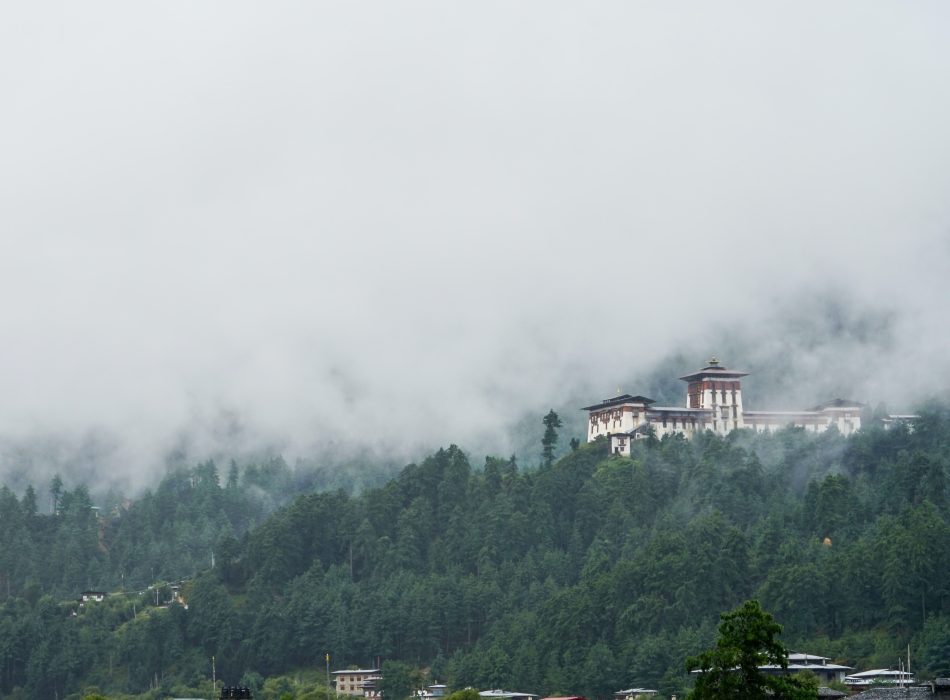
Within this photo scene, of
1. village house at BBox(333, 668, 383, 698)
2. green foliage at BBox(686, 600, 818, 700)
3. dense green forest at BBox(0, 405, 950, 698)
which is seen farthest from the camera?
village house at BBox(333, 668, 383, 698)

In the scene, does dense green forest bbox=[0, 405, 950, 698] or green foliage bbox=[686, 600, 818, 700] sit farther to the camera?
dense green forest bbox=[0, 405, 950, 698]

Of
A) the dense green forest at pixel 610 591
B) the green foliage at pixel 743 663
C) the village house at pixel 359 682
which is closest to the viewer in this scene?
the green foliage at pixel 743 663

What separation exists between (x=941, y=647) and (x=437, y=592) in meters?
56.3

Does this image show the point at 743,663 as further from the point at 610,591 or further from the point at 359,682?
the point at 359,682

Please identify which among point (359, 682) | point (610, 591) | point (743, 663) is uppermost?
point (610, 591)

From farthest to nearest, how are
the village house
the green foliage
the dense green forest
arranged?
the village house → the dense green forest → the green foliage

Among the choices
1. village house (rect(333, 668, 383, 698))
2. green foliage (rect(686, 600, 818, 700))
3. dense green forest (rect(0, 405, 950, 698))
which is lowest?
green foliage (rect(686, 600, 818, 700))

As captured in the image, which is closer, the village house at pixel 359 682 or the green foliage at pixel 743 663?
the green foliage at pixel 743 663

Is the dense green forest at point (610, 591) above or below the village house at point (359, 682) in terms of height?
above

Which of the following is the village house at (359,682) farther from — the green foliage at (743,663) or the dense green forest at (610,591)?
the green foliage at (743,663)

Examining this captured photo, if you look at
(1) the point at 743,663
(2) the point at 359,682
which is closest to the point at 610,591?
(2) the point at 359,682

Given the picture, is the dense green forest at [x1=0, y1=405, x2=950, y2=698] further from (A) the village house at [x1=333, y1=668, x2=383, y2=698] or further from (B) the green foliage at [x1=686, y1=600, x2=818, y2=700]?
(B) the green foliage at [x1=686, y1=600, x2=818, y2=700]

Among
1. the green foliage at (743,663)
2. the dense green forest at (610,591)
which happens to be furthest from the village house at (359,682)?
the green foliage at (743,663)

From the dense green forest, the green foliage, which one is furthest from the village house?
the green foliage
